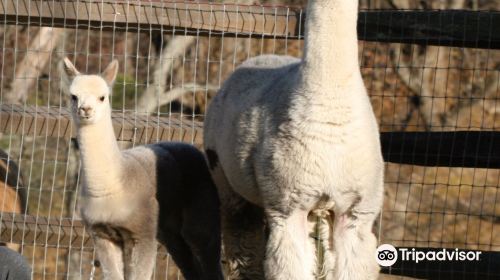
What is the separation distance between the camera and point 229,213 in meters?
8.32

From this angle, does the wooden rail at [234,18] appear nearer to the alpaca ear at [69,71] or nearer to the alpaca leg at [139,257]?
the alpaca ear at [69,71]

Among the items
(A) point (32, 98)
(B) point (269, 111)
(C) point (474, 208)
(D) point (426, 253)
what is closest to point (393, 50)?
(C) point (474, 208)

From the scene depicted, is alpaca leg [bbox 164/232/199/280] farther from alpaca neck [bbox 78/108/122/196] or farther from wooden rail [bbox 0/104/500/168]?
alpaca neck [bbox 78/108/122/196]

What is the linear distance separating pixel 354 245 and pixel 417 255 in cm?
181

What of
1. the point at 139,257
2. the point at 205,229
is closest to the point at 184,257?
Answer: the point at 205,229

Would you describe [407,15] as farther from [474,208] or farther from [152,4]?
[474,208]

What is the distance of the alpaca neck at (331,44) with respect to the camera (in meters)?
6.73

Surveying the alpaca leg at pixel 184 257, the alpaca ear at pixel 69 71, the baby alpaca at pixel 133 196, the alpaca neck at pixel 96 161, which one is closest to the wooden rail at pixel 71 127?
the baby alpaca at pixel 133 196

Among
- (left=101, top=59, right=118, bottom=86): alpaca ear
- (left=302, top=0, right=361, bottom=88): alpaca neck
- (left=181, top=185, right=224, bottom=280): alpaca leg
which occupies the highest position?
(left=302, top=0, right=361, bottom=88): alpaca neck

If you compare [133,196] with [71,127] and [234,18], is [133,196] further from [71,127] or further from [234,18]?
[234,18]

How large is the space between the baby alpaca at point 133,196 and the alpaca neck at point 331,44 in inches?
58.4

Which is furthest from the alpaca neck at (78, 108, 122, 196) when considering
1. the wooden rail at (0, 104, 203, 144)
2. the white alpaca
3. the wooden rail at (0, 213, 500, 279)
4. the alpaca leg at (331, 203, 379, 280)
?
the alpaca leg at (331, 203, 379, 280)

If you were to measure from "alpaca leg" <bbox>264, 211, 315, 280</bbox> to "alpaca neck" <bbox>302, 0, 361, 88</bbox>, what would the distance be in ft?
2.53

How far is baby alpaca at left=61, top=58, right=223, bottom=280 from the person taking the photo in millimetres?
7668
